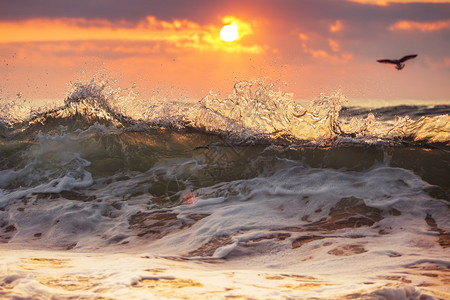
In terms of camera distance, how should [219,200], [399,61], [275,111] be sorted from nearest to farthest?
[219,200]
[275,111]
[399,61]

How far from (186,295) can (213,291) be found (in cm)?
17

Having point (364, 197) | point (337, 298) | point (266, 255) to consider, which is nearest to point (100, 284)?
point (337, 298)

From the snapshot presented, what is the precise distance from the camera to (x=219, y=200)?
5.37 m

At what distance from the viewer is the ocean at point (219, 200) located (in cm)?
281

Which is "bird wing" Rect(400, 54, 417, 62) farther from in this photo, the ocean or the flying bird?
the ocean

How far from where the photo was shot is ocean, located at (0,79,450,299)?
2.81 metres

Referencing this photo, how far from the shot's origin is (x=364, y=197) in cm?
512

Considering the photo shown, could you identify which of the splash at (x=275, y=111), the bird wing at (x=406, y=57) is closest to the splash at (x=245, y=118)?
the splash at (x=275, y=111)

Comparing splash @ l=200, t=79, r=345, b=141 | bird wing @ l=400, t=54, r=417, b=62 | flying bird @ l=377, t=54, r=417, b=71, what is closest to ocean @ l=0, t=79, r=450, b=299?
splash @ l=200, t=79, r=345, b=141

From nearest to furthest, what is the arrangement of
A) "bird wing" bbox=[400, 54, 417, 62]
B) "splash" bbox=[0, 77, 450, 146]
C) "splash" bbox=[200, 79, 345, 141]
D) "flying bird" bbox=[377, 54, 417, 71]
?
"splash" bbox=[0, 77, 450, 146] → "splash" bbox=[200, 79, 345, 141] → "flying bird" bbox=[377, 54, 417, 71] → "bird wing" bbox=[400, 54, 417, 62]

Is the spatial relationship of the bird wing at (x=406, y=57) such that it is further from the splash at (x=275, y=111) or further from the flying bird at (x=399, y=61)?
the splash at (x=275, y=111)

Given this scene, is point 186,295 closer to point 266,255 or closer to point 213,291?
point 213,291

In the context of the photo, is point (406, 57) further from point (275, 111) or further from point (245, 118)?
point (245, 118)

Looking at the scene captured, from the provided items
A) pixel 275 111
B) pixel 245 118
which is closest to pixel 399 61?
pixel 275 111
